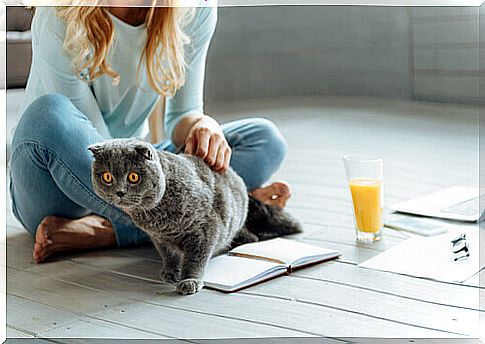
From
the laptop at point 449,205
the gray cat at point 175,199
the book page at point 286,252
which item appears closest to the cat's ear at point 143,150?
the gray cat at point 175,199

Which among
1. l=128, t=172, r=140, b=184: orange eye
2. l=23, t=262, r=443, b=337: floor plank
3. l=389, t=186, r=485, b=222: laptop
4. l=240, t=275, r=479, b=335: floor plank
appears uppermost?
l=128, t=172, r=140, b=184: orange eye

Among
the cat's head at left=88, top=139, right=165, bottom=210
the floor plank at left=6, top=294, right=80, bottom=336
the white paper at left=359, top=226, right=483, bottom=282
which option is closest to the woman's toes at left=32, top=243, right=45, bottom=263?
the floor plank at left=6, top=294, right=80, bottom=336

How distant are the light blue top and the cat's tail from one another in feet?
0.71

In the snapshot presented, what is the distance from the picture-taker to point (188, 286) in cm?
115

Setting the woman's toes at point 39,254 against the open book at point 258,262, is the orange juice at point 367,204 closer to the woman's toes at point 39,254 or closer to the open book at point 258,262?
the open book at point 258,262

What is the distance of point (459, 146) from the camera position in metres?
2.22

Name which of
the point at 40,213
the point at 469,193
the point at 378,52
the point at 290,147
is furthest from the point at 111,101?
the point at 378,52

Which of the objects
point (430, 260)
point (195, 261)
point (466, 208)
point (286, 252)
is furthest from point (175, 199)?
point (466, 208)

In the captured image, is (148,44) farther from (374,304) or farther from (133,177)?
(374,304)

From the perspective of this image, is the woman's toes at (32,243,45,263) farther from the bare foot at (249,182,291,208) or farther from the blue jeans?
the bare foot at (249,182,291,208)

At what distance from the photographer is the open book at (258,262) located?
1177mm

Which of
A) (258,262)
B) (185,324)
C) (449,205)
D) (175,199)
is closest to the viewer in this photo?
(185,324)

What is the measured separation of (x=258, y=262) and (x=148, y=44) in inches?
17.0

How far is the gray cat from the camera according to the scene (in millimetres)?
1086
